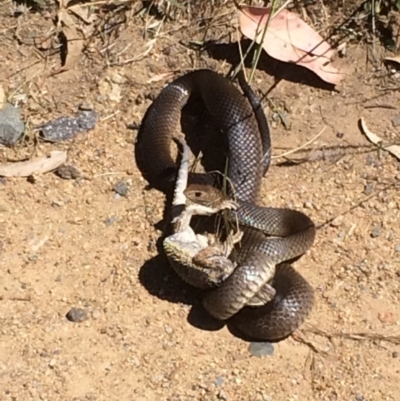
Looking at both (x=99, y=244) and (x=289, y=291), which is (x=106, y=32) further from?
(x=289, y=291)

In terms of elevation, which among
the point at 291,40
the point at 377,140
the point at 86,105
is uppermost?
the point at 291,40

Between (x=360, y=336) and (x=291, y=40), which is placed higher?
(x=291, y=40)

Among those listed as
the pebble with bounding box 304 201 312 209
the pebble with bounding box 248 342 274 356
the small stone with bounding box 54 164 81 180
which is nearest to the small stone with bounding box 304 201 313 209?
the pebble with bounding box 304 201 312 209

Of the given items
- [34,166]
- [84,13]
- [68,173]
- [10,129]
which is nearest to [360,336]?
[68,173]

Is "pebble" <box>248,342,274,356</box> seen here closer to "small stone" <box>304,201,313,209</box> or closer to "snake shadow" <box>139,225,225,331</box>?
"snake shadow" <box>139,225,225,331</box>

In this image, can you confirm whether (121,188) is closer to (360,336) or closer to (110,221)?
(110,221)

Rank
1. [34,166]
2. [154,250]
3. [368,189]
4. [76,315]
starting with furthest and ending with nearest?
[34,166] < [368,189] < [154,250] < [76,315]

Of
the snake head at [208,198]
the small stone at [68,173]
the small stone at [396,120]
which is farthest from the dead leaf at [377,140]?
the small stone at [68,173]
